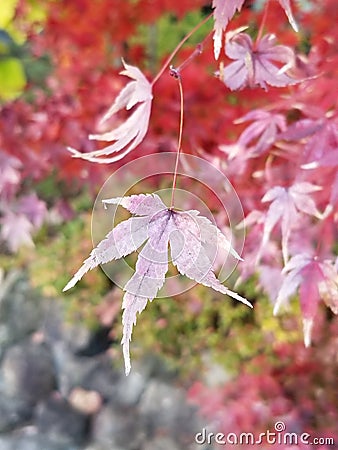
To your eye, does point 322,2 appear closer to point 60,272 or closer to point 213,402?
point 213,402

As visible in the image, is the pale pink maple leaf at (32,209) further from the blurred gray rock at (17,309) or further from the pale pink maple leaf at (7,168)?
the blurred gray rock at (17,309)

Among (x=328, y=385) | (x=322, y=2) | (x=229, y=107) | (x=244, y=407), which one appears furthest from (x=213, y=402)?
(x=322, y=2)

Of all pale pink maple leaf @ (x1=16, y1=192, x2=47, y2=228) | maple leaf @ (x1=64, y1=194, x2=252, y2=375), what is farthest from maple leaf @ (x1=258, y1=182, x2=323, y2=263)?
pale pink maple leaf @ (x1=16, y1=192, x2=47, y2=228)

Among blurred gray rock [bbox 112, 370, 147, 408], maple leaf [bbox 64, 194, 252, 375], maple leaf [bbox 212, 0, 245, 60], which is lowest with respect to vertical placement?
blurred gray rock [bbox 112, 370, 147, 408]

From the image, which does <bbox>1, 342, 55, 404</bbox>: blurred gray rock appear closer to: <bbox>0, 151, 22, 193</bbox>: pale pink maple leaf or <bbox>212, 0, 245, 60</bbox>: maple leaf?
<bbox>0, 151, 22, 193</bbox>: pale pink maple leaf

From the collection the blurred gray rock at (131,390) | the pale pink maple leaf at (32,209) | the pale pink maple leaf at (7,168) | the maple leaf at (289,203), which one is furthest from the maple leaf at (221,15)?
the blurred gray rock at (131,390)

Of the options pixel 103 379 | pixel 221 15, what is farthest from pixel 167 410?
pixel 221 15

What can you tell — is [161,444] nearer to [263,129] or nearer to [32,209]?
[32,209]
